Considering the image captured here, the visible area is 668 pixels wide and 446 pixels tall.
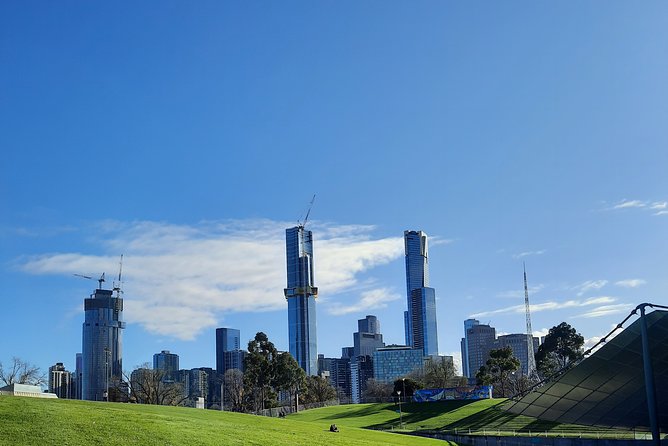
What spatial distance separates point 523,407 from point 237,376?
398 ft

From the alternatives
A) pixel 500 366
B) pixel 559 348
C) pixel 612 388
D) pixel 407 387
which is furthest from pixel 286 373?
pixel 612 388

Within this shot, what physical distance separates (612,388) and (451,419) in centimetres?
5636

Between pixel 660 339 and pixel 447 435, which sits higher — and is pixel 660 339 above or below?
above

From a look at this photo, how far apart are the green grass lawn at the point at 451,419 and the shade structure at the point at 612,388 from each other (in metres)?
14.4

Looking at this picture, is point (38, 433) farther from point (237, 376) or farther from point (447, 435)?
point (237, 376)

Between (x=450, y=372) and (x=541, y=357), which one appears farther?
(x=450, y=372)

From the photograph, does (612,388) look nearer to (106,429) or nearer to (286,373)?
(106,429)

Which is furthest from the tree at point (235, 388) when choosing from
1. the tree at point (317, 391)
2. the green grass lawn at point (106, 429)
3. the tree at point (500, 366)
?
the green grass lawn at point (106, 429)

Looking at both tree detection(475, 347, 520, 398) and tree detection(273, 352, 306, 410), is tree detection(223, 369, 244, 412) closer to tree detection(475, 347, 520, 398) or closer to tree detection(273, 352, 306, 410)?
tree detection(273, 352, 306, 410)

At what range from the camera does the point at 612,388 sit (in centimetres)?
3828

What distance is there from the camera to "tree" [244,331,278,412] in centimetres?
11469

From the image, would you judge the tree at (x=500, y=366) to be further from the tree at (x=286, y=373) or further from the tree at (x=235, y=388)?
the tree at (x=235, y=388)

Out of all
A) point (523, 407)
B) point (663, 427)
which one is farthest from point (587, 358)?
point (663, 427)

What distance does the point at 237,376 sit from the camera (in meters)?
157
